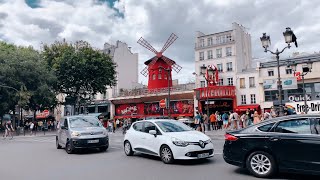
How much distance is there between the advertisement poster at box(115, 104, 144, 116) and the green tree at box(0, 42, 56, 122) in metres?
16.9

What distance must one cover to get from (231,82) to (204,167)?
3810cm

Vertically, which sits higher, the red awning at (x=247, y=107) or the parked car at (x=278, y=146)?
the red awning at (x=247, y=107)

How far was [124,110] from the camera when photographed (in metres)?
54.7

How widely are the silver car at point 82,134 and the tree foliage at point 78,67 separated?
1087 inches

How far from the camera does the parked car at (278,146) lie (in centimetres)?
662

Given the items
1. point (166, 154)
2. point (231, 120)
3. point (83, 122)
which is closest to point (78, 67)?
point (231, 120)

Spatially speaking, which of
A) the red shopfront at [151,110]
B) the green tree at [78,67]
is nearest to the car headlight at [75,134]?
the green tree at [78,67]

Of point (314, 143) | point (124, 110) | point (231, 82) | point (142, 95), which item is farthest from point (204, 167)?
point (124, 110)

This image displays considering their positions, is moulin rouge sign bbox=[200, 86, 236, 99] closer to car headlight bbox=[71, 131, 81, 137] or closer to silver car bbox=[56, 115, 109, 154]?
silver car bbox=[56, 115, 109, 154]

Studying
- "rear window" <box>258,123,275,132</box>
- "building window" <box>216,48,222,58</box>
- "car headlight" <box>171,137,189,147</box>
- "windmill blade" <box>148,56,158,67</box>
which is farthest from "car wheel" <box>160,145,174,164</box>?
"windmill blade" <box>148,56,158,67</box>

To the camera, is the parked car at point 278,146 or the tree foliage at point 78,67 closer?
the parked car at point 278,146

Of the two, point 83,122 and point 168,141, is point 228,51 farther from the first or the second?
point 168,141

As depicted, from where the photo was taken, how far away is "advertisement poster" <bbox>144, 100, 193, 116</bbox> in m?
47.8

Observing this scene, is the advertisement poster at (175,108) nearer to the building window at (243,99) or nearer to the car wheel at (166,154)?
the building window at (243,99)
